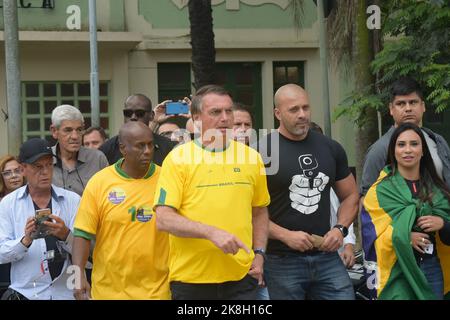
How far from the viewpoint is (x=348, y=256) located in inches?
222

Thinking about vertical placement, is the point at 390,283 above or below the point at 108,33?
below

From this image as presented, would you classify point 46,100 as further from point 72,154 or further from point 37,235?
point 37,235

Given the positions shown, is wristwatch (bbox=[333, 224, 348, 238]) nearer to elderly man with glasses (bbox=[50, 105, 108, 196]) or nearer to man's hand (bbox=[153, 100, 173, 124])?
elderly man with glasses (bbox=[50, 105, 108, 196])

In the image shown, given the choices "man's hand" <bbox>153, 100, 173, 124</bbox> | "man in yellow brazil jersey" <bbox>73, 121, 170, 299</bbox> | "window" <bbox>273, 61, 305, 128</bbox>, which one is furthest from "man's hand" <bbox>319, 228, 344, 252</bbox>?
"window" <bbox>273, 61, 305, 128</bbox>

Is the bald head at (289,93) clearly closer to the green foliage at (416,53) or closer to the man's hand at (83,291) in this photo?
the man's hand at (83,291)

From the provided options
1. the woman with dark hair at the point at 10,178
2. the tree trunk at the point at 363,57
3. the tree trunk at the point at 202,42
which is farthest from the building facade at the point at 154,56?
the woman with dark hair at the point at 10,178

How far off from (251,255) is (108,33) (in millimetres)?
11545

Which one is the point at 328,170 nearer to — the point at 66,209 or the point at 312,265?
the point at 312,265

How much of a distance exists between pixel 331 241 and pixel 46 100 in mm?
12264

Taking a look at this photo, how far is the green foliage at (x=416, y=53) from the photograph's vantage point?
823 cm

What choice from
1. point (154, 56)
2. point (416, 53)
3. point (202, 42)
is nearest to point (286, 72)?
point (154, 56)

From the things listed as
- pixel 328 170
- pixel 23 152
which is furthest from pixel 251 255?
pixel 23 152

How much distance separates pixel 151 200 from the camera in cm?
507

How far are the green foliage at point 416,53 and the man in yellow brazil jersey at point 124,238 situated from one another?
13.5ft
